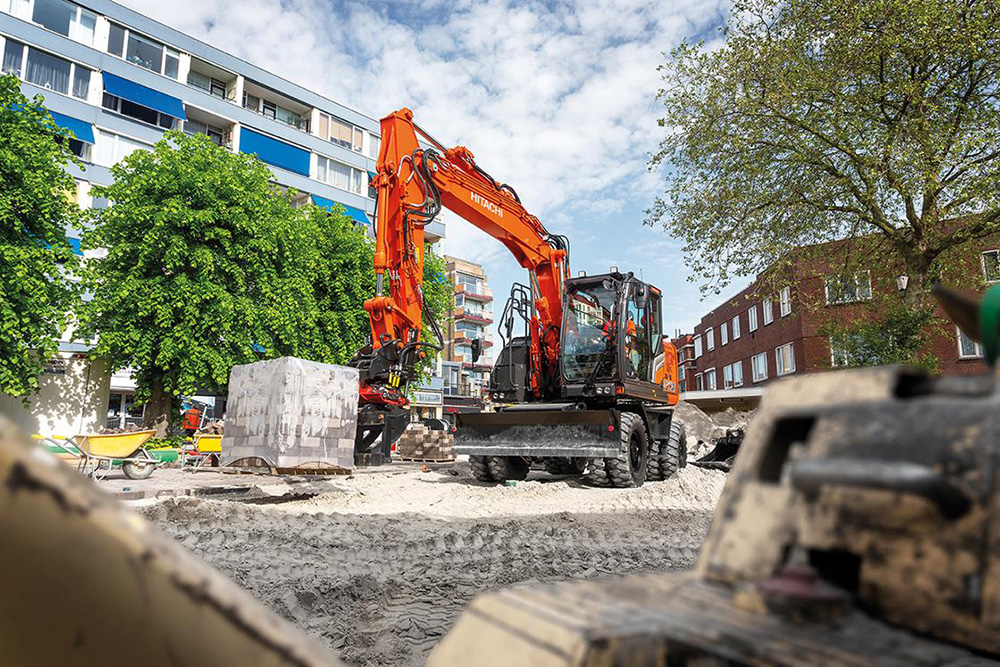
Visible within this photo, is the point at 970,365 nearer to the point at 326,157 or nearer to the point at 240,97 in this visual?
the point at 326,157

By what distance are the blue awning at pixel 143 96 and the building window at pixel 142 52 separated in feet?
4.23

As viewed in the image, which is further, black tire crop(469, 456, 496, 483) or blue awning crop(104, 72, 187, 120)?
blue awning crop(104, 72, 187, 120)

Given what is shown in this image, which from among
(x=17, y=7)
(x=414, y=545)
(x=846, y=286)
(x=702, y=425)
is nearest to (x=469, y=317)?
(x=702, y=425)

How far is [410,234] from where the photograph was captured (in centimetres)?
1056

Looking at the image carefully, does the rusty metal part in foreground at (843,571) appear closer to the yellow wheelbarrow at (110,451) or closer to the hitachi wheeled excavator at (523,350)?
the hitachi wheeled excavator at (523,350)

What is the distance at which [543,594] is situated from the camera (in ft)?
2.90

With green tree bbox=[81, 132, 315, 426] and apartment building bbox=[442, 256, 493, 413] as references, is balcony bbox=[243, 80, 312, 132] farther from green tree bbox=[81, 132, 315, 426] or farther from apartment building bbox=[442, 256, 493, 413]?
apartment building bbox=[442, 256, 493, 413]

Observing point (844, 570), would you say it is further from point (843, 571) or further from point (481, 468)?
point (481, 468)

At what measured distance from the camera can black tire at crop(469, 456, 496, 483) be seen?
1159 centimetres

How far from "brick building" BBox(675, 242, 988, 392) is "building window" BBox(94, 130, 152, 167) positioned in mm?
27065

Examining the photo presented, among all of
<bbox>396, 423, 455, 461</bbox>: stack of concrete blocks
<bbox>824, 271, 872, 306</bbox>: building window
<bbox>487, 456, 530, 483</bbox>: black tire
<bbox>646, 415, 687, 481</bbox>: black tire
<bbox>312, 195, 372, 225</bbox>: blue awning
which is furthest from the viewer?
<bbox>312, 195, 372, 225</bbox>: blue awning

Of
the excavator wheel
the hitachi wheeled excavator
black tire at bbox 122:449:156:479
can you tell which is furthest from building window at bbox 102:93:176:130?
the excavator wheel

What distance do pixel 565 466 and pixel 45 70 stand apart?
29.1 m

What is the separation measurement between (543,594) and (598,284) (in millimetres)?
10544
